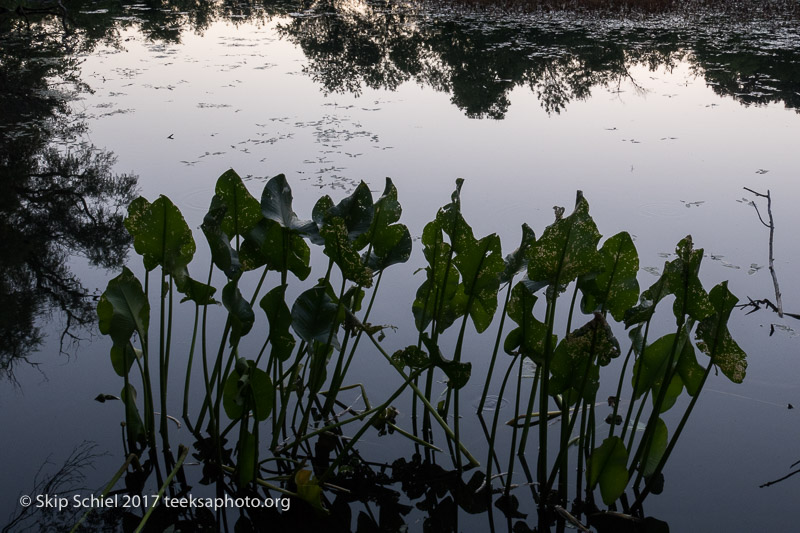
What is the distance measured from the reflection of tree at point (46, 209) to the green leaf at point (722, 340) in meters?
2.24

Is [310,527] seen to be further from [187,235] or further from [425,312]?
[187,235]

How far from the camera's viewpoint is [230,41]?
375 inches

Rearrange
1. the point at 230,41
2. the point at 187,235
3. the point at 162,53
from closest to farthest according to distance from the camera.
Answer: the point at 187,235
the point at 162,53
the point at 230,41

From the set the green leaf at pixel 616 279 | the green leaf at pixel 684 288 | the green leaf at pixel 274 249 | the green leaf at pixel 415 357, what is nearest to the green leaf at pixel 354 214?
the green leaf at pixel 274 249

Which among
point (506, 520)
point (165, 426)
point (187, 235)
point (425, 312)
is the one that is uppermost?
point (187, 235)

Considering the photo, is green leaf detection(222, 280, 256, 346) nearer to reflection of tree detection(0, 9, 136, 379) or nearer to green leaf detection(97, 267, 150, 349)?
green leaf detection(97, 267, 150, 349)

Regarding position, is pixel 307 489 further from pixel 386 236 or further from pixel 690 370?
pixel 690 370

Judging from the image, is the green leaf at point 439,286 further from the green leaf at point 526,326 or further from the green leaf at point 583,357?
the green leaf at point 583,357

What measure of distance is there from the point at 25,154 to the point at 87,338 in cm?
269

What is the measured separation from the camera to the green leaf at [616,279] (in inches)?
68.5

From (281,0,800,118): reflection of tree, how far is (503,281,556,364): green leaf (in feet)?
15.8

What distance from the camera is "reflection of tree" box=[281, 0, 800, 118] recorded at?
7109 mm

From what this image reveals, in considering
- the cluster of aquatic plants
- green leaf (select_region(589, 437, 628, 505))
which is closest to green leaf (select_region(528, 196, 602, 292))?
the cluster of aquatic plants

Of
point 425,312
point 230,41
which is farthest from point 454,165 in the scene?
point 230,41
